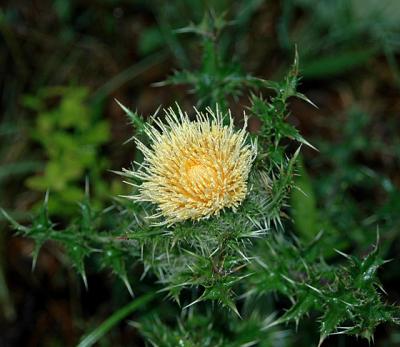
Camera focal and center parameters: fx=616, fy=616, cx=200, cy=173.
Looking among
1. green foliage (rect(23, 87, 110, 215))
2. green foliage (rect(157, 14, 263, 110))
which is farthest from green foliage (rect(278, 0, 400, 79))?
green foliage (rect(23, 87, 110, 215))

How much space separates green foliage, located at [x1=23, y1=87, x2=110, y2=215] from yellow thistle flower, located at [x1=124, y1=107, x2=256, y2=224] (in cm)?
161

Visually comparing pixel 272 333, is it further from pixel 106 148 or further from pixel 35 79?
pixel 35 79

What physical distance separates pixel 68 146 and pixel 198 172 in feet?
6.57

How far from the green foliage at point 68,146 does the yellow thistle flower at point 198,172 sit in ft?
5.27

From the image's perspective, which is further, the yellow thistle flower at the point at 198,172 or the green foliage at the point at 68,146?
the green foliage at the point at 68,146

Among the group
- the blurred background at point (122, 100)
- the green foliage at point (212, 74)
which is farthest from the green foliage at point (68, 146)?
the green foliage at point (212, 74)

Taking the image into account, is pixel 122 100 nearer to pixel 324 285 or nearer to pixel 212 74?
pixel 212 74

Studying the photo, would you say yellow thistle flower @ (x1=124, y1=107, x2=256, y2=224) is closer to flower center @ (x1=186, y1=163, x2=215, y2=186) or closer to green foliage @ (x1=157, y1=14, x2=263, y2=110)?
flower center @ (x1=186, y1=163, x2=215, y2=186)

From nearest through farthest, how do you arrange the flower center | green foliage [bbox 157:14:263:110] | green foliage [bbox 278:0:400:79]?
the flower center → green foliage [bbox 157:14:263:110] → green foliage [bbox 278:0:400:79]

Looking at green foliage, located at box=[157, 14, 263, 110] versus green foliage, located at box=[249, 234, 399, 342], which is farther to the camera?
green foliage, located at box=[157, 14, 263, 110]

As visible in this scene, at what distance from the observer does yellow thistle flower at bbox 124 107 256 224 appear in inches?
96.3

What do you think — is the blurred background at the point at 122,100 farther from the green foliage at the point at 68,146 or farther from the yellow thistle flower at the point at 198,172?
the yellow thistle flower at the point at 198,172

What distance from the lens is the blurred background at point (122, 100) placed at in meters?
4.13

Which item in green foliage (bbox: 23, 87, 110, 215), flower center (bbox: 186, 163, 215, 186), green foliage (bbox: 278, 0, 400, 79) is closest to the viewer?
flower center (bbox: 186, 163, 215, 186)
